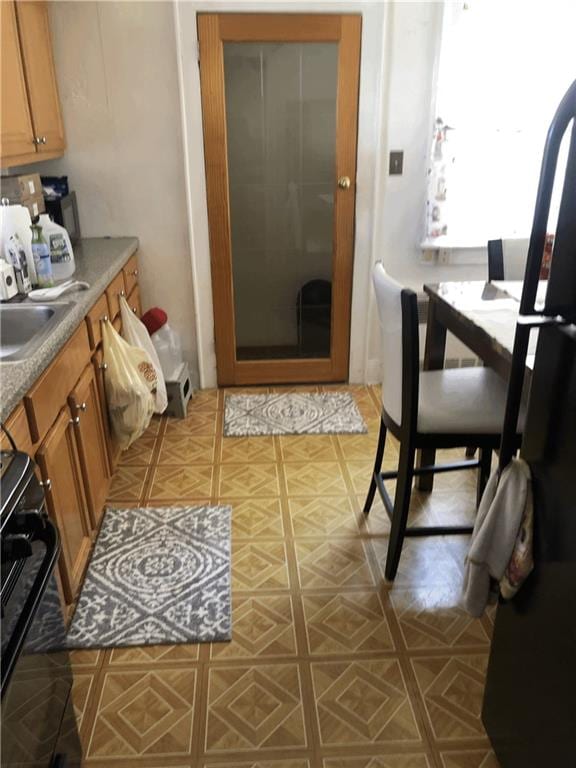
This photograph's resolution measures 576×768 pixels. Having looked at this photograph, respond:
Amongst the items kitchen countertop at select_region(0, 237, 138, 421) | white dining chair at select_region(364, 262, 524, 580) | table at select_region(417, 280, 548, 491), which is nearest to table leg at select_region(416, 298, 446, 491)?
table at select_region(417, 280, 548, 491)

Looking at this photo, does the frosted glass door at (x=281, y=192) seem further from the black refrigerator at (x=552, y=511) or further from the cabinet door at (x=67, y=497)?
the black refrigerator at (x=552, y=511)

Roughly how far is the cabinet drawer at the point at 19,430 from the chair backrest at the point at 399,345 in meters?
1.06

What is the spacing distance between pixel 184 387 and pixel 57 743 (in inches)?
85.8

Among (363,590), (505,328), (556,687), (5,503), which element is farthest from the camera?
(363,590)

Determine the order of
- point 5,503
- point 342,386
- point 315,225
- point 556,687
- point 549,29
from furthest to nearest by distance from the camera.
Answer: point 342,386, point 315,225, point 549,29, point 556,687, point 5,503

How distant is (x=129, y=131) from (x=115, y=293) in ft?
3.17

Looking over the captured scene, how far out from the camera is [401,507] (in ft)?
6.43

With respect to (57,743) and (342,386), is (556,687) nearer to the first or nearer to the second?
(57,743)

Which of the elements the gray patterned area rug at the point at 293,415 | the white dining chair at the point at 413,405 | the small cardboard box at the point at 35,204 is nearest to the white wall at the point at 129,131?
the small cardboard box at the point at 35,204

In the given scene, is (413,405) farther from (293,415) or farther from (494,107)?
(494,107)

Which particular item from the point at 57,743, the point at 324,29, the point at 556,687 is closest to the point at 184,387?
the point at 324,29

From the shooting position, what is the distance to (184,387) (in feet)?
10.8

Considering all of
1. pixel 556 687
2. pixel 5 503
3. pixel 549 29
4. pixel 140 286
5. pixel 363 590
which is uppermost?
pixel 549 29

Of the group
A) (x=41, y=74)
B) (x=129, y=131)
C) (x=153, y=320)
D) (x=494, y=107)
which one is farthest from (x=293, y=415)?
(x=41, y=74)
